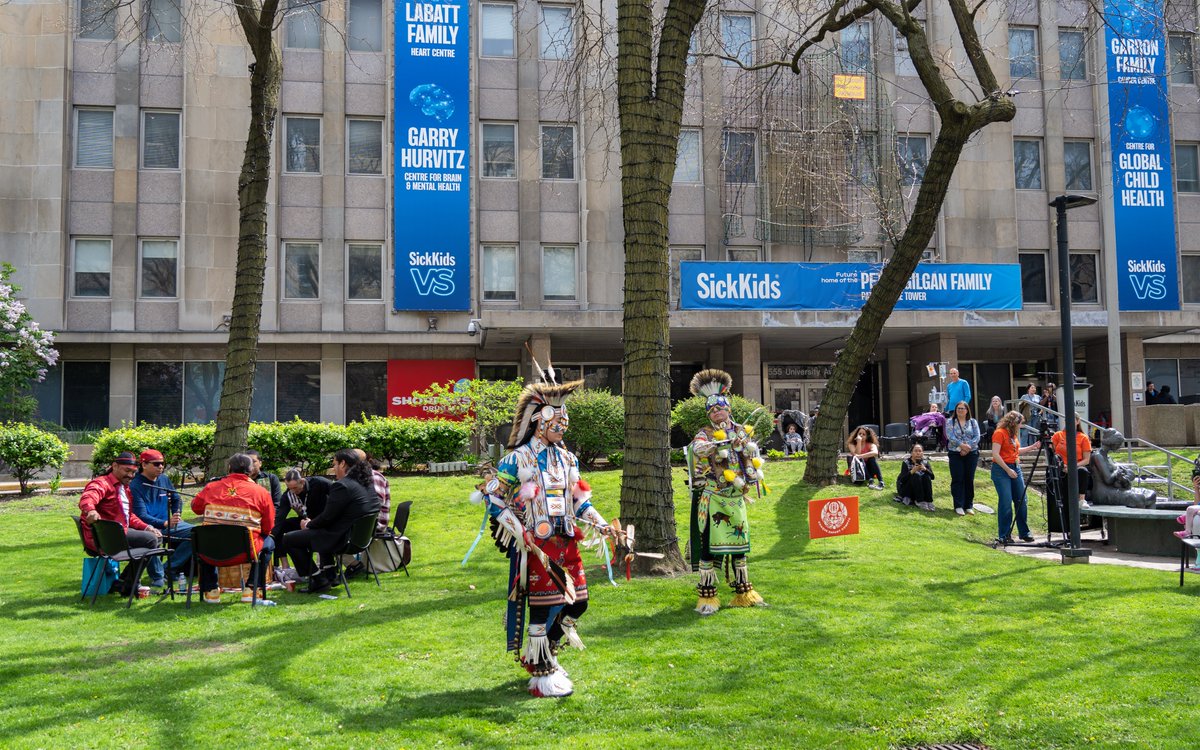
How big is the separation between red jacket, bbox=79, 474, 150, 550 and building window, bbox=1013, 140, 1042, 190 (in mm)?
29583

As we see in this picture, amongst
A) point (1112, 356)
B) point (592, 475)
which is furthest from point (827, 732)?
point (1112, 356)

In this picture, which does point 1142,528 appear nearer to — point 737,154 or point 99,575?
point 99,575

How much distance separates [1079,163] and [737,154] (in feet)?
39.6

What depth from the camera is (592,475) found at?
17.7 m

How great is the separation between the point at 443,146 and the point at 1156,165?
23605 millimetres

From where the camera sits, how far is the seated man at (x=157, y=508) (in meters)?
9.92

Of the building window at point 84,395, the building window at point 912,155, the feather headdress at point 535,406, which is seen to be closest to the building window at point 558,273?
the building window at point 912,155

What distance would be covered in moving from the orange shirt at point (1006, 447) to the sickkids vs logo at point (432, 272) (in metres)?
18.2

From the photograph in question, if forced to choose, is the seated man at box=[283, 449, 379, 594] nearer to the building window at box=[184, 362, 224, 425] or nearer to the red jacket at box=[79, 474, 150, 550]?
the red jacket at box=[79, 474, 150, 550]

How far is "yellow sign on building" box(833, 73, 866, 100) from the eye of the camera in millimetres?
29875

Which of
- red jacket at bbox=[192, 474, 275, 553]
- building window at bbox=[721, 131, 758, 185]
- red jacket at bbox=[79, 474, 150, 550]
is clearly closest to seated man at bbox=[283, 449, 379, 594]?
red jacket at bbox=[192, 474, 275, 553]

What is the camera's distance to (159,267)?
27.3 metres

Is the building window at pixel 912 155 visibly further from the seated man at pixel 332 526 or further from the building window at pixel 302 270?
the seated man at pixel 332 526

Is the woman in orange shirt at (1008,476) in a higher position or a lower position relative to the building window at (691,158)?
lower
